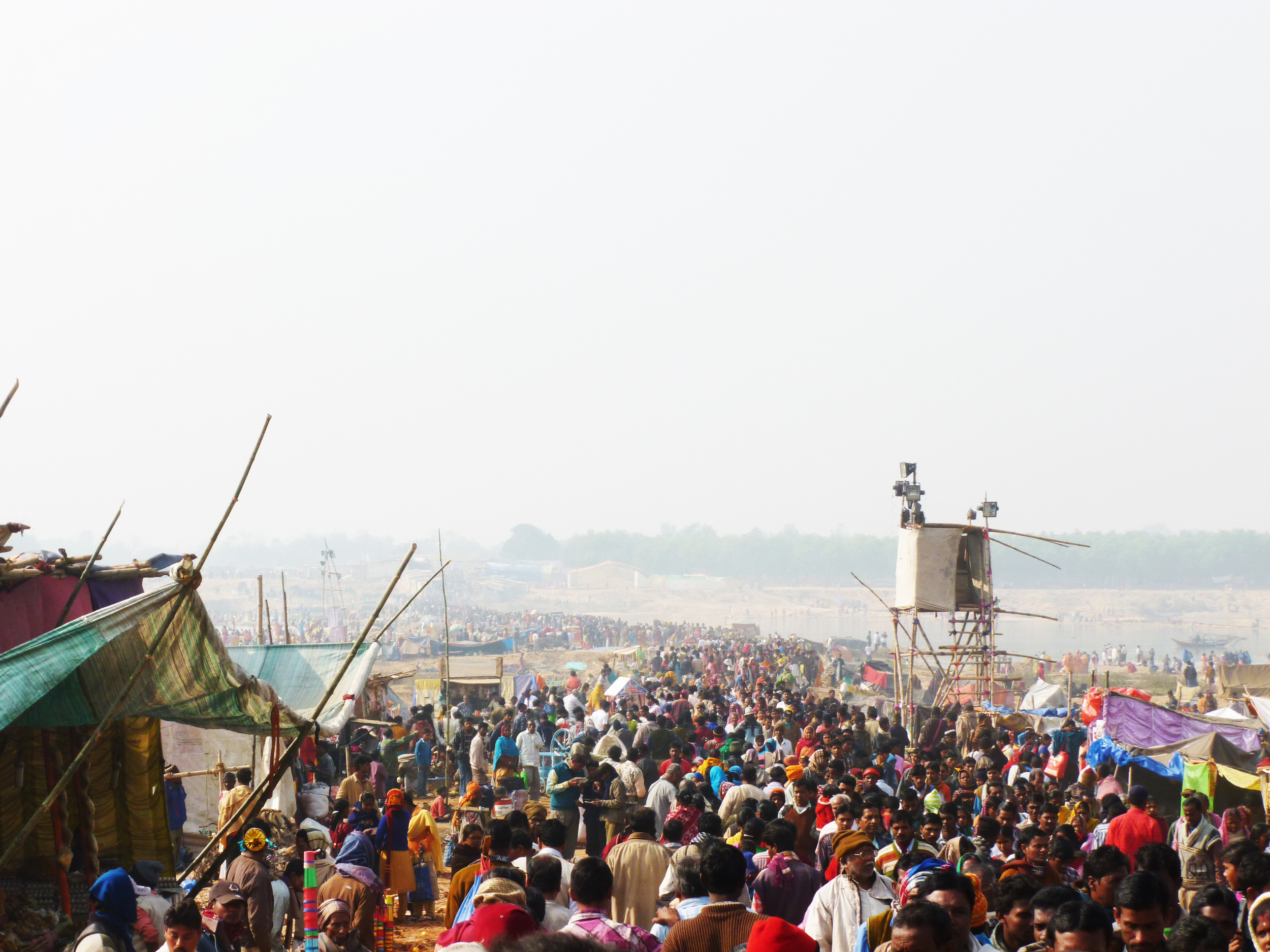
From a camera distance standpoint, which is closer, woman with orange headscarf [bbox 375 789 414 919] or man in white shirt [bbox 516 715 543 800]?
woman with orange headscarf [bbox 375 789 414 919]

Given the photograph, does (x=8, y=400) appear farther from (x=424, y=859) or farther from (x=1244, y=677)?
(x=1244, y=677)

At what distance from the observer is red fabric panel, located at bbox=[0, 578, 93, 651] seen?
8641mm

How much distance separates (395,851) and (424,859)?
0.59 metres

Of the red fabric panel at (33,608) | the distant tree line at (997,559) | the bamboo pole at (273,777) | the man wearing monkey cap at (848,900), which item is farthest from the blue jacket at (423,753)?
the distant tree line at (997,559)

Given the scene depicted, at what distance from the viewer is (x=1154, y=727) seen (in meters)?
14.1

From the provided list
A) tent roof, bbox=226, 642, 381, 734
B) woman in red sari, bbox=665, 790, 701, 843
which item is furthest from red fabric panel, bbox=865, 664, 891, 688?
woman in red sari, bbox=665, 790, 701, 843

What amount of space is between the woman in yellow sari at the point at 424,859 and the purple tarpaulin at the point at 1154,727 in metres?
7.98

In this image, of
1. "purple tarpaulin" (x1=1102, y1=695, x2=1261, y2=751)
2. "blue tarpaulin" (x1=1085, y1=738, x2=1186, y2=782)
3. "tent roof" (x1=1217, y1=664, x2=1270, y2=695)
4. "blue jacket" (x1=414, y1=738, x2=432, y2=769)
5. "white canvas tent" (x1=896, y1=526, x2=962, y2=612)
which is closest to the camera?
"blue tarpaulin" (x1=1085, y1=738, x2=1186, y2=782)

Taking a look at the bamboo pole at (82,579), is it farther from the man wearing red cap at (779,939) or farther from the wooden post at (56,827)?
the man wearing red cap at (779,939)

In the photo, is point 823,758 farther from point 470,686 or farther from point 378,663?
point 378,663

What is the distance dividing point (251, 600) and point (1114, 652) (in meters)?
93.4

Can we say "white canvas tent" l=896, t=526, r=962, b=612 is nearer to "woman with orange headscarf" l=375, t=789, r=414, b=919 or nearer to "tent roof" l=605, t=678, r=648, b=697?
"tent roof" l=605, t=678, r=648, b=697

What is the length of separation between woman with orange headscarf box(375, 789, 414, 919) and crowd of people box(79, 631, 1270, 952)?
0.02 m

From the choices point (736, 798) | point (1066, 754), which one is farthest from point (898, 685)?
point (736, 798)
